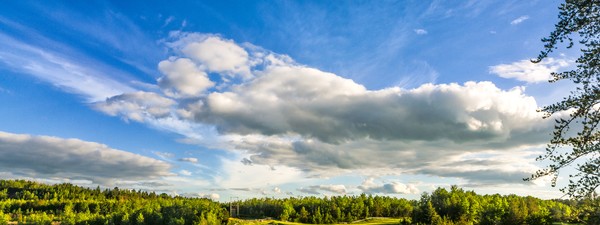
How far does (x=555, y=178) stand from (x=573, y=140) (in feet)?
4.31

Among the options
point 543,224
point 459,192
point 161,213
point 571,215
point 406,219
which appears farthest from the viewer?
point 161,213

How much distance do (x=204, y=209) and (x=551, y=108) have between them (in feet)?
527

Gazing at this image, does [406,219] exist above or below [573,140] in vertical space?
below

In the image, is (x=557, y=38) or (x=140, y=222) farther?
(x=140, y=222)

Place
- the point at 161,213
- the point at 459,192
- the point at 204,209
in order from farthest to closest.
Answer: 1. the point at 161,213
2. the point at 204,209
3. the point at 459,192

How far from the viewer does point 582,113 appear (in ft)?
43.2

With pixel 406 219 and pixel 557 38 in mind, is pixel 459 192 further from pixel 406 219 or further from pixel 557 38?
pixel 557 38

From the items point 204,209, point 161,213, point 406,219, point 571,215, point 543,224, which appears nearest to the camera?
point 571,215

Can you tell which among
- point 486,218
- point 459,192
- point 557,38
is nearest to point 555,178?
point 557,38

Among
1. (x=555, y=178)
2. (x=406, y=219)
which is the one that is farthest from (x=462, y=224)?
(x=555, y=178)

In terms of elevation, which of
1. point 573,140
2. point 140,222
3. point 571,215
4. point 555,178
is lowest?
point 140,222

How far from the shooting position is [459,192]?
503ft

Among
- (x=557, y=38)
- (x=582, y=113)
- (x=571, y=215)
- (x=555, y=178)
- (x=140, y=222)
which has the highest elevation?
(x=557, y=38)

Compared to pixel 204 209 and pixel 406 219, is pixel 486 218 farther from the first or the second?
pixel 204 209
